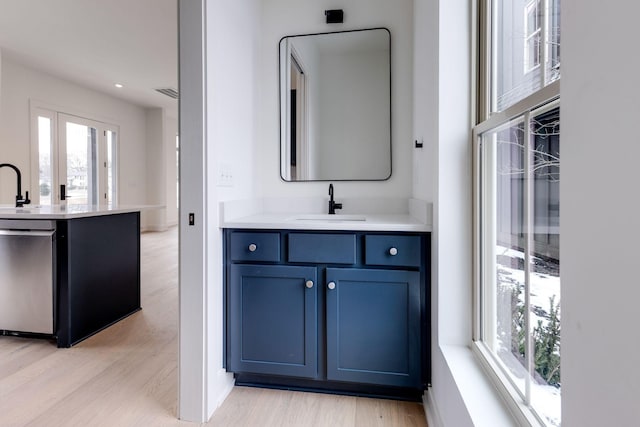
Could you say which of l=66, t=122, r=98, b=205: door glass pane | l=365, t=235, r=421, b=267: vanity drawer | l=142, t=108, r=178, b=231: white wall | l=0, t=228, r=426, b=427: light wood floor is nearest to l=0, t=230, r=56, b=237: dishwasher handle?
l=0, t=228, r=426, b=427: light wood floor

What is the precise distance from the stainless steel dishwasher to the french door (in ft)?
9.12

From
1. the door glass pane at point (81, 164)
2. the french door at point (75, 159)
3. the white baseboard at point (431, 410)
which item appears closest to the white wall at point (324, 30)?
the white baseboard at point (431, 410)

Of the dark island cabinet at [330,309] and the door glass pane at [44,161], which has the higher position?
the door glass pane at [44,161]

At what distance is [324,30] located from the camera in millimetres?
2336

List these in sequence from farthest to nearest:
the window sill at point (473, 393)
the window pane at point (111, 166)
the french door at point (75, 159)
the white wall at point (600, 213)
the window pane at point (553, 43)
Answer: the window pane at point (111, 166), the french door at point (75, 159), the window sill at point (473, 393), the window pane at point (553, 43), the white wall at point (600, 213)

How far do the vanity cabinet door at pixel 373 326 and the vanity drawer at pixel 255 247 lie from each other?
30 cm

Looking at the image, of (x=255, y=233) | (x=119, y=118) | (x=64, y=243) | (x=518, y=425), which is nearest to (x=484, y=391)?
(x=518, y=425)

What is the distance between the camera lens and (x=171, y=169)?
7977 millimetres

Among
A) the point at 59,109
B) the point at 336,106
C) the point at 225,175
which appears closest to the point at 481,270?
the point at 225,175

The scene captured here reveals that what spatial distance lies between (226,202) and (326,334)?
827 millimetres

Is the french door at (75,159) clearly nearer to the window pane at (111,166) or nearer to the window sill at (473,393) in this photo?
the window pane at (111,166)

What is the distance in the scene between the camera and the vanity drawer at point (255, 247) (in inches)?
67.9

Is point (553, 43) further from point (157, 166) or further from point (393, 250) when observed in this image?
point (157, 166)

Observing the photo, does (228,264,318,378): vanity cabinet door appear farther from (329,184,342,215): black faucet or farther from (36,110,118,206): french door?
(36,110,118,206): french door
